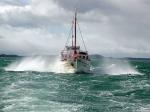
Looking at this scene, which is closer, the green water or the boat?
the green water

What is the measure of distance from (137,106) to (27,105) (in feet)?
36.9

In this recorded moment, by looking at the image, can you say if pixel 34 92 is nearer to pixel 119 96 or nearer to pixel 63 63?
pixel 119 96

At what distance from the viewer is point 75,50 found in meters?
96.4

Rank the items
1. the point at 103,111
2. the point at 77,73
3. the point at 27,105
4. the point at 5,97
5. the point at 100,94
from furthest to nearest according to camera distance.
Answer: the point at 77,73 → the point at 100,94 → the point at 5,97 → the point at 27,105 → the point at 103,111

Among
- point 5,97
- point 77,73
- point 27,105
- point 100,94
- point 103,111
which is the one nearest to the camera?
point 103,111

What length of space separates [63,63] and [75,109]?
5714 cm

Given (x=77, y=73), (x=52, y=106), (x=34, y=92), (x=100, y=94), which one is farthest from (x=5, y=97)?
(x=77, y=73)

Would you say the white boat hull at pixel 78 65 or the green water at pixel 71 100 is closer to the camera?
the green water at pixel 71 100

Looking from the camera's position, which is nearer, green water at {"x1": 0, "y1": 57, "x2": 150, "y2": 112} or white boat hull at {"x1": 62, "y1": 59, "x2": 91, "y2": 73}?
green water at {"x1": 0, "y1": 57, "x2": 150, "y2": 112}

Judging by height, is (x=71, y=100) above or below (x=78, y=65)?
below

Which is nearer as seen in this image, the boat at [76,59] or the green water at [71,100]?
the green water at [71,100]

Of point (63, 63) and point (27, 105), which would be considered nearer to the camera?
point (27, 105)

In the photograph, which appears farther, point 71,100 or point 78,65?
point 78,65

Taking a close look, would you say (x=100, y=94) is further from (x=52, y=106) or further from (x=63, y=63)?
(x=63, y=63)
